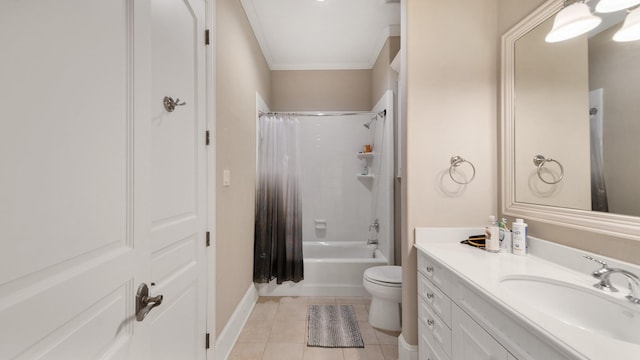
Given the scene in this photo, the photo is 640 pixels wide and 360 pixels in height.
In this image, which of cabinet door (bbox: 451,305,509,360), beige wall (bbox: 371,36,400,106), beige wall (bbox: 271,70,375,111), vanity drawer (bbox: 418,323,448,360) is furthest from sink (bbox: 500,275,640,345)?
beige wall (bbox: 271,70,375,111)

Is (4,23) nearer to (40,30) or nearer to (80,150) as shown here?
(40,30)

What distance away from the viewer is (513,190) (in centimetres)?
157

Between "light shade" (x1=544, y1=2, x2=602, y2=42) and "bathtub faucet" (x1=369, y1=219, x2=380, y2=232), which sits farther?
"bathtub faucet" (x1=369, y1=219, x2=380, y2=232)

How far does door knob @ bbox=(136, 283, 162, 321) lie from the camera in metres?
0.82

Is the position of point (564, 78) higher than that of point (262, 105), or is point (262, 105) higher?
point (262, 105)

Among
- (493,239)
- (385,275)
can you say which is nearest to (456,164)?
(493,239)

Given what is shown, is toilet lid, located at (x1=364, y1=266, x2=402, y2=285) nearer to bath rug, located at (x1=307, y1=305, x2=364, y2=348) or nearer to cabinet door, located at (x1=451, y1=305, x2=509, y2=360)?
bath rug, located at (x1=307, y1=305, x2=364, y2=348)

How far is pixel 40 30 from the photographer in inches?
21.2

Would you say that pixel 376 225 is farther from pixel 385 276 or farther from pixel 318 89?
pixel 318 89

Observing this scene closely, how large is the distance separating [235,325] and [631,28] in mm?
2707

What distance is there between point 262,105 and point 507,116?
2284 millimetres

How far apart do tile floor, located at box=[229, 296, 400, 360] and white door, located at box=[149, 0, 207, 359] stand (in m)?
0.58

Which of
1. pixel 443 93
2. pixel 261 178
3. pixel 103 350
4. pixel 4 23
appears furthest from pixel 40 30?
pixel 261 178

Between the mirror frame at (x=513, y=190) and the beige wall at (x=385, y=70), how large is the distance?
3.97ft
